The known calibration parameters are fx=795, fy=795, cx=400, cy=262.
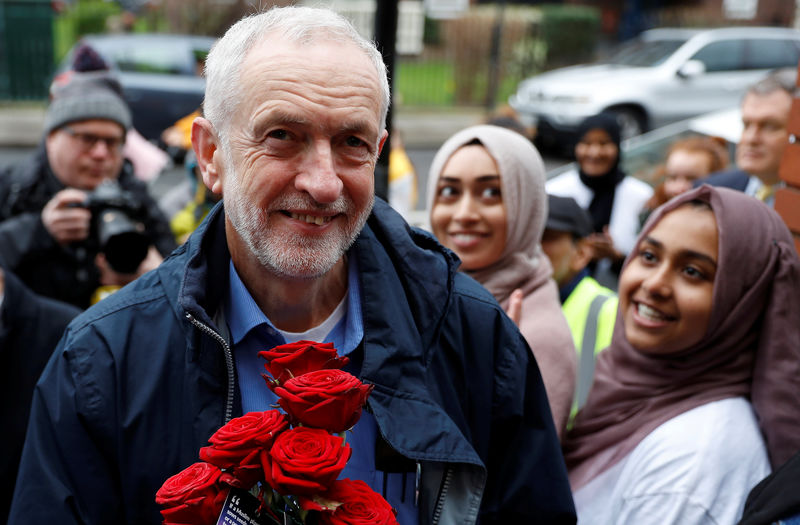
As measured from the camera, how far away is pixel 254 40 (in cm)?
162

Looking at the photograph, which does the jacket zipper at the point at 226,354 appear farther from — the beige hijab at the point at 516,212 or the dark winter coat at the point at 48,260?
the dark winter coat at the point at 48,260

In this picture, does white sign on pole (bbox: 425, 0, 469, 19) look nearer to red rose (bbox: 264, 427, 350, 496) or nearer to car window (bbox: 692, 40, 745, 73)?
car window (bbox: 692, 40, 745, 73)

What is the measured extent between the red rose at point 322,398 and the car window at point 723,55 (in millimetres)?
12451

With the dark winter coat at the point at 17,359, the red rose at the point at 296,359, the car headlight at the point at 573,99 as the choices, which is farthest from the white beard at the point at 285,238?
the car headlight at the point at 573,99

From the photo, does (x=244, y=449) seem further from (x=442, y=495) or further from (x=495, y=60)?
(x=495, y=60)

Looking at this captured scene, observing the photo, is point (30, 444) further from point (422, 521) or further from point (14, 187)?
point (14, 187)

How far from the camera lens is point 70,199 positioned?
2.90 meters

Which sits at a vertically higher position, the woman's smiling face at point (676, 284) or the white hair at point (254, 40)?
the white hair at point (254, 40)

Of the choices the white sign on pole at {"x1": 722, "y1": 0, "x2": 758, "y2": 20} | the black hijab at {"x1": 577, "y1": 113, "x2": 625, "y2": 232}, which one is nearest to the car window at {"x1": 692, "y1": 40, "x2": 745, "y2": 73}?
the black hijab at {"x1": 577, "y1": 113, "x2": 625, "y2": 232}

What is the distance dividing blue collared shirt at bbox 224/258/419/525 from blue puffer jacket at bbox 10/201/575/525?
0.03 m

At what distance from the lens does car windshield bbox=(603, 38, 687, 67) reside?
12.6 m

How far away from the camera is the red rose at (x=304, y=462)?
1147 millimetres

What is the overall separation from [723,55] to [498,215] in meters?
11.2

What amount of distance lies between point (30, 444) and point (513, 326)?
3.50 ft
